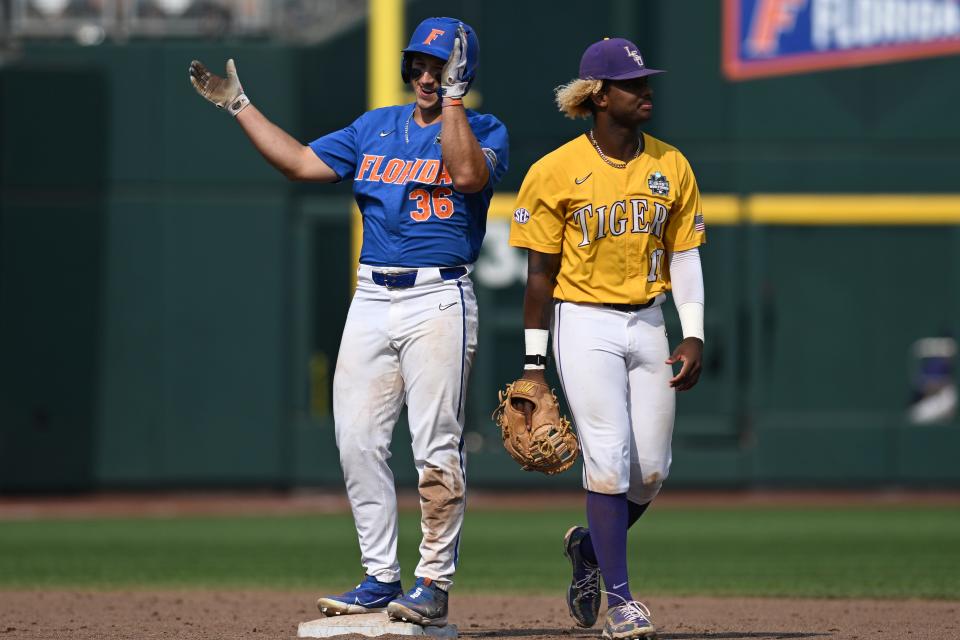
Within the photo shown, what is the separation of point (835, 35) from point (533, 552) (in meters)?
7.61

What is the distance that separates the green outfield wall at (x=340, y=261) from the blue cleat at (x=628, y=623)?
10.0 m

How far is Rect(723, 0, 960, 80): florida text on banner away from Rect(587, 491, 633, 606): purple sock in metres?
11.2

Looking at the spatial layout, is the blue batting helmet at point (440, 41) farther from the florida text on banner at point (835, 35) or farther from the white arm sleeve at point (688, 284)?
the florida text on banner at point (835, 35)

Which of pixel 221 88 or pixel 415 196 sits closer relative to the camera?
pixel 415 196

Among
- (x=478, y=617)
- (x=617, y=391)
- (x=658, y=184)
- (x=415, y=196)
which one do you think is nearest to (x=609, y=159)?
(x=658, y=184)

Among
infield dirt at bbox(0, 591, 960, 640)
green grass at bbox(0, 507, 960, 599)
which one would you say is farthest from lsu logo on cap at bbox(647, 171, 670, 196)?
green grass at bbox(0, 507, 960, 599)

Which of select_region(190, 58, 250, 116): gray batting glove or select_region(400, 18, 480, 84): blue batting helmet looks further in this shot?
select_region(190, 58, 250, 116): gray batting glove

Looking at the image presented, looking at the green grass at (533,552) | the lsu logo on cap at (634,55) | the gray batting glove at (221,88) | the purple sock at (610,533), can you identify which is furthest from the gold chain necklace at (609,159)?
the green grass at (533,552)

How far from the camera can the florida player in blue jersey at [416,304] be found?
564 cm

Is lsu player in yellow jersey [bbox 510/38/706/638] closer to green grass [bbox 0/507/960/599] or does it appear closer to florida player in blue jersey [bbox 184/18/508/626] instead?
florida player in blue jersey [bbox 184/18/508/626]

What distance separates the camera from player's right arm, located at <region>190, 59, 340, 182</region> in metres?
5.85

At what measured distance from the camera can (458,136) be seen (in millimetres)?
5508

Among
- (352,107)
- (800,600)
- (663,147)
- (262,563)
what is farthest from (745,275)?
(663,147)

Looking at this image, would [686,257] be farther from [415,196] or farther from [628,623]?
[628,623]
